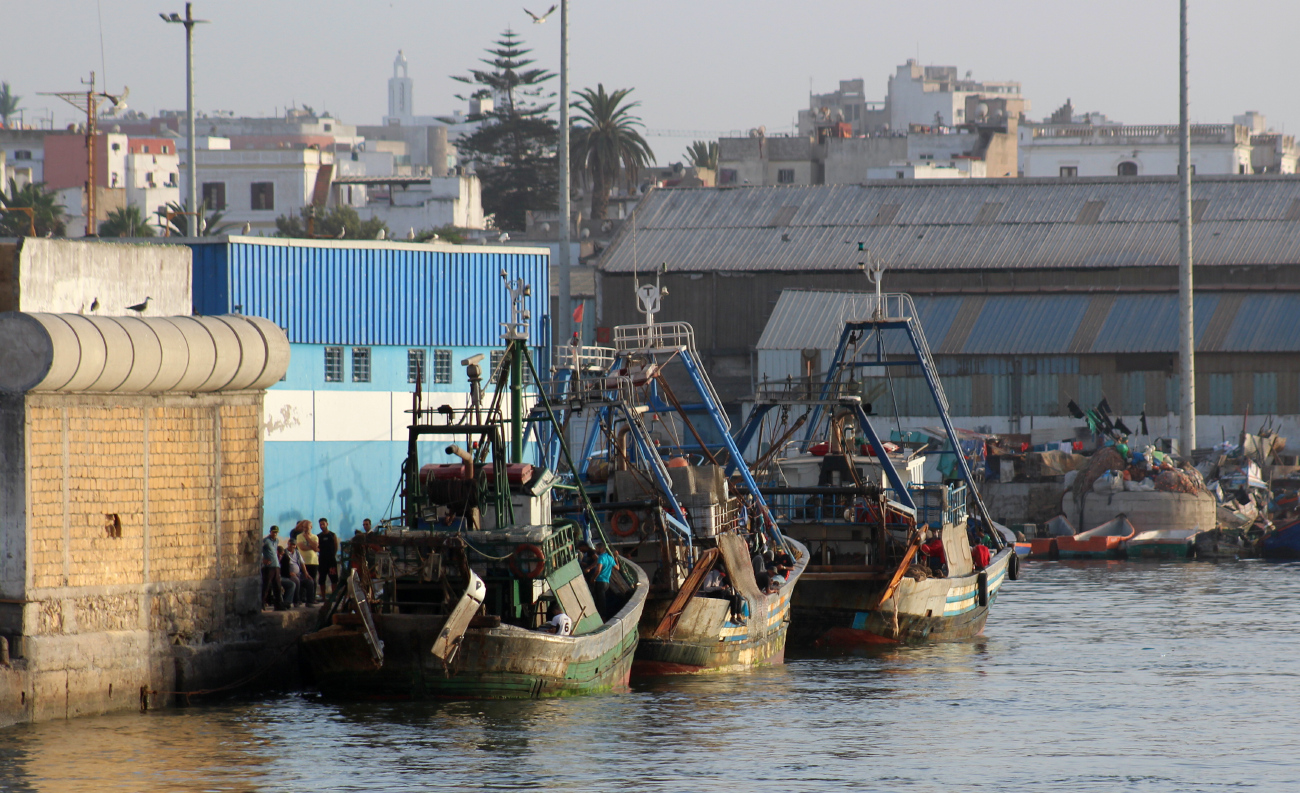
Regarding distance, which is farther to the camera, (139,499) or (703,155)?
(703,155)

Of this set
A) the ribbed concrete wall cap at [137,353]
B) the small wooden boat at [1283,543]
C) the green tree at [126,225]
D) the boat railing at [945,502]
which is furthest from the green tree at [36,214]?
the ribbed concrete wall cap at [137,353]

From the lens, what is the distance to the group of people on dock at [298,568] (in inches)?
1113

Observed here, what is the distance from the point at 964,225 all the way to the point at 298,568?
4481 cm

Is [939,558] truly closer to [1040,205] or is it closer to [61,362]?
[61,362]

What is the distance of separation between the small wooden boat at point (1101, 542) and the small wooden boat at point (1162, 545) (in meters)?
0.32

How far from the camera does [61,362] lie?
23.5 meters

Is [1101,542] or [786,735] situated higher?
[1101,542]

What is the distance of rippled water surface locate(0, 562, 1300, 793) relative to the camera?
2188 centimetres

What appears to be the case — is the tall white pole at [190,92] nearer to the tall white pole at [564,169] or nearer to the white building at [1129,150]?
the tall white pole at [564,169]

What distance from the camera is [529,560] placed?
2530cm

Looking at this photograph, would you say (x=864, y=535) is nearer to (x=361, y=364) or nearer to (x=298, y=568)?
(x=298, y=568)

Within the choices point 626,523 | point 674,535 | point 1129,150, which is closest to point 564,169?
point 626,523

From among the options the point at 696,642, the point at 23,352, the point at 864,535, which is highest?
the point at 23,352

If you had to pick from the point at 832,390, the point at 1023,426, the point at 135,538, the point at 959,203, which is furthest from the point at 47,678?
the point at 959,203
